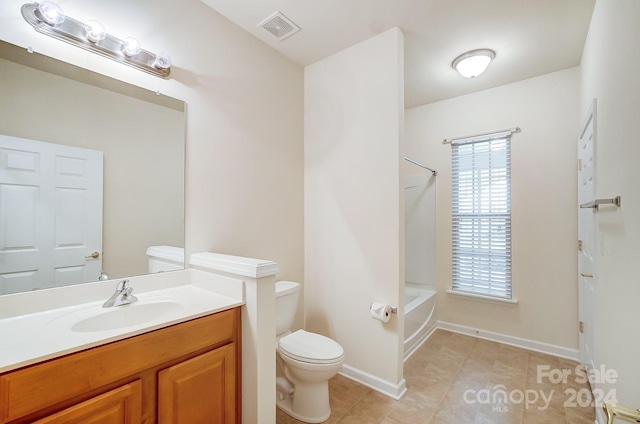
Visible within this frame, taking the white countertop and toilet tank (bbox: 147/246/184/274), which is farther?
toilet tank (bbox: 147/246/184/274)

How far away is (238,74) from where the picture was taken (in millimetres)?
1976

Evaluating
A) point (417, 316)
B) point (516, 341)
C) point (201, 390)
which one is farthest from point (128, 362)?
point (516, 341)

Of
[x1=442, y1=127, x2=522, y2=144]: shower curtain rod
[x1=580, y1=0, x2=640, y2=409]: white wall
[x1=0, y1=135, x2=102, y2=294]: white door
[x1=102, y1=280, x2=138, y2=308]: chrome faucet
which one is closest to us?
[x1=580, y1=0, x2=640, y2=409]: white wall

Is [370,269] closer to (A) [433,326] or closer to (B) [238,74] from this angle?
(A) [433,326]

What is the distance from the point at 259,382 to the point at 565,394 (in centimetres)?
224

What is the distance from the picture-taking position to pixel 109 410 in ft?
3.06

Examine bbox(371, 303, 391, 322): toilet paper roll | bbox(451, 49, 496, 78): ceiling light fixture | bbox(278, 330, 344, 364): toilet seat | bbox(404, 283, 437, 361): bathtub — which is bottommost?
bbox(404, 283, 437, 361): bathtub

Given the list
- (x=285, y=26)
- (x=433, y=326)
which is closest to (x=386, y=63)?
(x=285, y=26)

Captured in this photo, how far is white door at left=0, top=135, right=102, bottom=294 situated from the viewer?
113 cm

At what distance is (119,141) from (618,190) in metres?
2.46

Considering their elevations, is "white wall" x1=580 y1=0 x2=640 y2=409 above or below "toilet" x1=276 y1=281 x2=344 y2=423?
above

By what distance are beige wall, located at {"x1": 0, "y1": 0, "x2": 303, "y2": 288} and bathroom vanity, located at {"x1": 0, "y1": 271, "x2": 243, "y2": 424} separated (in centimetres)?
57

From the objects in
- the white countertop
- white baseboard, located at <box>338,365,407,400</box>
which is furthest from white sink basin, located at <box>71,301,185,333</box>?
white baseboard, located at <box>338,365,407,400</box>

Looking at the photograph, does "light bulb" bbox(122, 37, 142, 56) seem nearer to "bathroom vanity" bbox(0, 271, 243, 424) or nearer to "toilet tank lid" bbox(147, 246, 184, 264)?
"toilet tank lid" bbox(147, 246, 184, 264)
